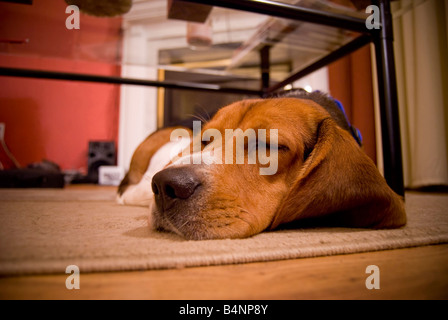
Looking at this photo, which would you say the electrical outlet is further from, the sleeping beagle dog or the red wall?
the sleeping beagle dog

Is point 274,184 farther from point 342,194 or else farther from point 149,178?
point 149,178

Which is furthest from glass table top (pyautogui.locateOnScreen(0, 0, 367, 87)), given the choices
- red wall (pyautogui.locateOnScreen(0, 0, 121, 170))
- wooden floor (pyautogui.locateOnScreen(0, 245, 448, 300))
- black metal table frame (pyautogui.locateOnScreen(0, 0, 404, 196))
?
red wall (pyautogui.locateOnScreen(0, 0, 121, 170))

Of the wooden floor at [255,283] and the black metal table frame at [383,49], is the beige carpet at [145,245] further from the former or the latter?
the black metal table frame at [383,49]

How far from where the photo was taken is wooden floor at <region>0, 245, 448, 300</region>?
61 centimetres

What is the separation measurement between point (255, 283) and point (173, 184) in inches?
17.8

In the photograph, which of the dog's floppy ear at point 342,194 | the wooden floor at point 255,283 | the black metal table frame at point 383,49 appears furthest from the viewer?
the black metal table frame at point 383,49

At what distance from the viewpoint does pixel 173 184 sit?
0.97 metres

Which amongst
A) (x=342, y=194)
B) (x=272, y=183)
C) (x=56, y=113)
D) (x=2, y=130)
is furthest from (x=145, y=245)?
(x=2, y=130)

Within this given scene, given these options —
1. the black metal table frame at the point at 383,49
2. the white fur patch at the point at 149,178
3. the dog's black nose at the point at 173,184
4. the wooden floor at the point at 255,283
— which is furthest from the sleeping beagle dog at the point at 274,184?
the white fur patch at the point at 149,178

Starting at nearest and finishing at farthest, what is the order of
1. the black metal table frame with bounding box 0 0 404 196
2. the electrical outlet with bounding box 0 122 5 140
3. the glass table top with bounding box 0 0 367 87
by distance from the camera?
the black metal table frame with bounding box 0 0 404 196, the glass table top with bounding box 0 0 367 87, the electrical outlet with bounding box 0 122 5 140

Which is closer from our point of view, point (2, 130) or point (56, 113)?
point (2, 130)

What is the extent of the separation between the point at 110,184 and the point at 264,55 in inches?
184

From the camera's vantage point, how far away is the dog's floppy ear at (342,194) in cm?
113
